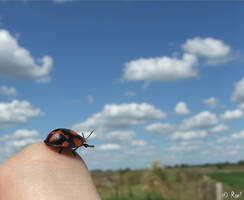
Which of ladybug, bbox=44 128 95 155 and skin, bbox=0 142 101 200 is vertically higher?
ladybug, bbox=44 128 95 155

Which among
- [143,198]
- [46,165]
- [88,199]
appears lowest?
[143,198]

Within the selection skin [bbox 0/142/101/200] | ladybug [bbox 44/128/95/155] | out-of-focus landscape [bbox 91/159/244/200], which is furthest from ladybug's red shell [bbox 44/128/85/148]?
out-of-focus landscape [bbox 91/159/244/200]

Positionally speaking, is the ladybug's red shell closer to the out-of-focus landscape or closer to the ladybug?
the ladybug

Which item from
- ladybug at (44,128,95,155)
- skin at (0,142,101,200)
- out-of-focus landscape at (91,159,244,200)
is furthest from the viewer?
Answer: out-of-focus landscape at (91,159,244,200)

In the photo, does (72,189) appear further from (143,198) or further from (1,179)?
(143,198)

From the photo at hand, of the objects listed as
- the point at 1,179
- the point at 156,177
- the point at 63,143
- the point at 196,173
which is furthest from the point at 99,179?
the point at 1,179

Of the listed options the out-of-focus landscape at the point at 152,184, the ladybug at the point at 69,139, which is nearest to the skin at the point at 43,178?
the ladybug at the point at 69,139

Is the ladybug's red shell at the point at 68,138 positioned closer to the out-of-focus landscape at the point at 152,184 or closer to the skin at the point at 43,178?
the skin at the point at 43,178

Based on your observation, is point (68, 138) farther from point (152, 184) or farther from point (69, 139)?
point (152, 184)

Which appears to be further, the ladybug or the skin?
the ladybug
